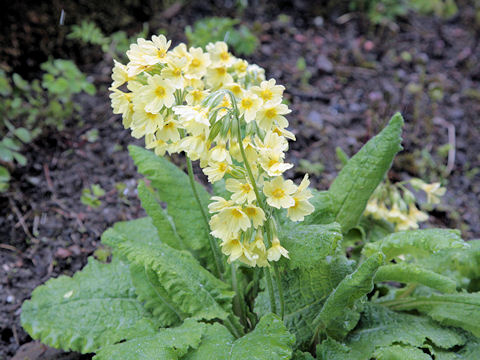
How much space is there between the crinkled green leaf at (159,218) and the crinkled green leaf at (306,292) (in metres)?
0.61

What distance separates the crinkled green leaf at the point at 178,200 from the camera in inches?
106

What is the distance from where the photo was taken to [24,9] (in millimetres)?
4320

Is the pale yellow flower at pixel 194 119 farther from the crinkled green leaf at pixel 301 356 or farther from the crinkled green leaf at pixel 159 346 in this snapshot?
the crinkled green leaf at pixel 301 356

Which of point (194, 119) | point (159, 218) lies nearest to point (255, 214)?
point (194, 119)

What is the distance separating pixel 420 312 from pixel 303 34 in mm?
3711

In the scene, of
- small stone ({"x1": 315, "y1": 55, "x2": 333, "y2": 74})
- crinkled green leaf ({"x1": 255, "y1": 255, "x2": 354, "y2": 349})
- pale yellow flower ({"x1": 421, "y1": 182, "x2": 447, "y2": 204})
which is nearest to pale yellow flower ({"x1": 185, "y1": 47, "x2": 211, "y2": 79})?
crinkled green leaf ({"x1": 255, "y1": 255, "x2": 354, "y2": 349})

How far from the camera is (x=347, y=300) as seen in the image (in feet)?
6.82

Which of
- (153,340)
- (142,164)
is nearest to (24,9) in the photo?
(142,164)

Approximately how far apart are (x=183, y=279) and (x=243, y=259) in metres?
0.46

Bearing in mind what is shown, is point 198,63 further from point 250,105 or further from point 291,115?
point 291,115

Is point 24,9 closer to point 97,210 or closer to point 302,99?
point 97,210

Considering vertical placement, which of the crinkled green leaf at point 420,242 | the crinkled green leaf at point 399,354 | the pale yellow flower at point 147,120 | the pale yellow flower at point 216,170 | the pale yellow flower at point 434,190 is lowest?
the crinkled green leaf at point 399,354

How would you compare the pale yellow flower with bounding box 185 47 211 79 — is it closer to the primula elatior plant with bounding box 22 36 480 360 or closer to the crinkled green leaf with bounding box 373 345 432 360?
the primula elatior plant with bounding box 22 36 480 360

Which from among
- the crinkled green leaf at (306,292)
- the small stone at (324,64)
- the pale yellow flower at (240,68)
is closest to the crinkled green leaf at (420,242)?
the crinkled green leaf at (306,292)
